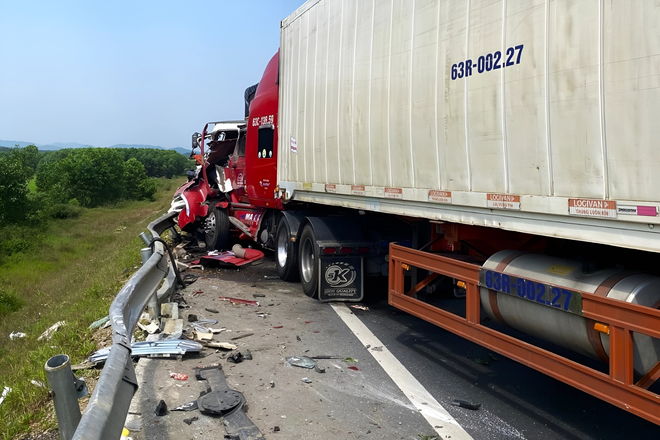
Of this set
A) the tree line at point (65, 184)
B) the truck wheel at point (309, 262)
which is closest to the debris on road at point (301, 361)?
the truck wheel at point (309, 262)

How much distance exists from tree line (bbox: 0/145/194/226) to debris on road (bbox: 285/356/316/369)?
98.8ft

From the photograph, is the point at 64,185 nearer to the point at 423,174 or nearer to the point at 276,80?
the point at 276,80

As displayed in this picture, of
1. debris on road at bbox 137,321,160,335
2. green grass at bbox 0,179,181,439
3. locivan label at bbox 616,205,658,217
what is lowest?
green grass at bbox 0,179,181,439

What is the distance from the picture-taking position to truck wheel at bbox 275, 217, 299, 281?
950 centimetres

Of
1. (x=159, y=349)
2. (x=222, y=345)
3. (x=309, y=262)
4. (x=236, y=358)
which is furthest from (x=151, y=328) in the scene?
(x=309, y=262)

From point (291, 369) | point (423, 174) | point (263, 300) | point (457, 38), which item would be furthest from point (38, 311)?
point (457, 38)

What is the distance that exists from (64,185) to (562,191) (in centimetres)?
5455

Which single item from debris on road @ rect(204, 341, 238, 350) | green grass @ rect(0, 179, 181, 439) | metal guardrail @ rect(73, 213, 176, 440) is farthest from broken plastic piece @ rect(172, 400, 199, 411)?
debris on road @ rect(204, 341, 238, 350)

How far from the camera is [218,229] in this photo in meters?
13.2

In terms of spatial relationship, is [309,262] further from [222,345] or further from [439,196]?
[439,196]

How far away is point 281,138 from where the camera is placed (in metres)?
9.88

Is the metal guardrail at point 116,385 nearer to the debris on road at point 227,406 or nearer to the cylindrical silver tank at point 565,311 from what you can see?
the debris on road at point 227,406

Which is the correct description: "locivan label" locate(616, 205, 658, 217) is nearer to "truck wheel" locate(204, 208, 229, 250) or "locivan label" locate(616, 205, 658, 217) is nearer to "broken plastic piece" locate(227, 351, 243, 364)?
"broken plastic piece" locate(227, 351, 243, 364)

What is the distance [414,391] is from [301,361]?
1.26 metres
